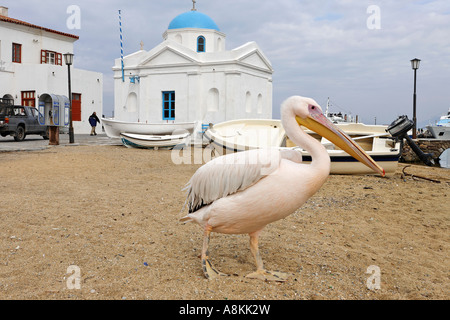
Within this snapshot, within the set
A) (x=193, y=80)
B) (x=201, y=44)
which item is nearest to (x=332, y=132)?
(x=193, y=80)

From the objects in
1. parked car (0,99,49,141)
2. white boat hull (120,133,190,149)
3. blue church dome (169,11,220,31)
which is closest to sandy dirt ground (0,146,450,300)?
white boat hull (120,133,190,149)

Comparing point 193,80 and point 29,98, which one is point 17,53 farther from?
point 193,80

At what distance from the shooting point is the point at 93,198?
682cm

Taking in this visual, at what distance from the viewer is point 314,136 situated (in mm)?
10953

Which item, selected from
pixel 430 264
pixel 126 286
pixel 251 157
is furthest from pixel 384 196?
pixel 126 286

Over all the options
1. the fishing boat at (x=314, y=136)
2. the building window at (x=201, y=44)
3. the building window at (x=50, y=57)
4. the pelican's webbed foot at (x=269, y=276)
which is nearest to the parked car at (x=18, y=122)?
the building window at (x=201, y=44)

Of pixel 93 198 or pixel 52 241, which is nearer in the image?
pixel 52 241

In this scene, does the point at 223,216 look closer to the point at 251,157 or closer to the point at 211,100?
the point at 251,157

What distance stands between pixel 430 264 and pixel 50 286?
12.6 feet

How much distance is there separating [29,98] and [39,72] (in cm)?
208

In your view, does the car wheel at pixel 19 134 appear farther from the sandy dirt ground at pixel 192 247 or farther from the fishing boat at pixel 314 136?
the sandy dirt ground at pixel 192 247

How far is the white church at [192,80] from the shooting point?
72.9ft

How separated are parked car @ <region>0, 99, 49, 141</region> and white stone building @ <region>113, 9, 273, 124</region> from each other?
541 centimetres

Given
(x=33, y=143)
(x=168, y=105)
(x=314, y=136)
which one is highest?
(x=168, y=105)
